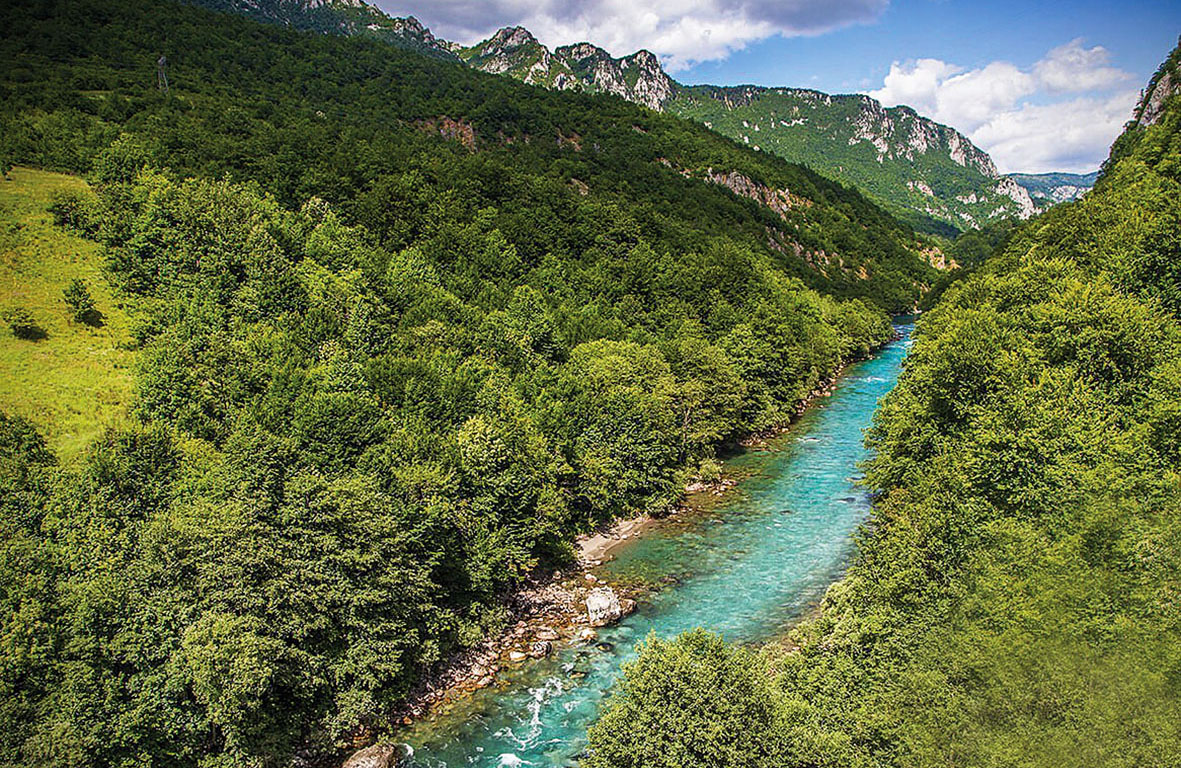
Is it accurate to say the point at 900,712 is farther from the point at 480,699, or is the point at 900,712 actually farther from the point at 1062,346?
the point at 1062,346

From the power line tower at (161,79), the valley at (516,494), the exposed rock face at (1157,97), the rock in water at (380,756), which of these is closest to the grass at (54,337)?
the valley at (516,494)

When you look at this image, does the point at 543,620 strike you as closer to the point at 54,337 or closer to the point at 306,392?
the point at 306,392

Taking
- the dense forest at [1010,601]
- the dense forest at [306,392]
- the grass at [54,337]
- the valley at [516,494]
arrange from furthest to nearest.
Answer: the grass at [54,337] < the dense forest at [306,392] < the valley at [516,494] < the dense forest at [1010,601]

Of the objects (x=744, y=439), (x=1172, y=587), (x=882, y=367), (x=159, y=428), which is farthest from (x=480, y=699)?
(x=882, y=367)

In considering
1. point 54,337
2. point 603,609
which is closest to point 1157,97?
point 603,609

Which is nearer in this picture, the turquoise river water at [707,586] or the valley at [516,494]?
the valley at [516,494]

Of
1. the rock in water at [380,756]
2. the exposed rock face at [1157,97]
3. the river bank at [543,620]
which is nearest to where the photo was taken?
the rock in water at [380,756]

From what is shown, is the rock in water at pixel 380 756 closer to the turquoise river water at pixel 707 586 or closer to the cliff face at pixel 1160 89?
the turquoise river water at pixel 707 586
